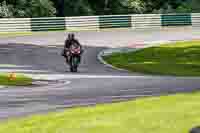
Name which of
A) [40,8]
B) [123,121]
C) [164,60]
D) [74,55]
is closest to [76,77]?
[74,55]

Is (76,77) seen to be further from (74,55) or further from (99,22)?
(99,22)

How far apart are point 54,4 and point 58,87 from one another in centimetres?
4037

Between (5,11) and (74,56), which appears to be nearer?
(74,56)

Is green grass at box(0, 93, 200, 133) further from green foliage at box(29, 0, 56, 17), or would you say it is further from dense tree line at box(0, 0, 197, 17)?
green foliage at box(29, 0, 56, 17)

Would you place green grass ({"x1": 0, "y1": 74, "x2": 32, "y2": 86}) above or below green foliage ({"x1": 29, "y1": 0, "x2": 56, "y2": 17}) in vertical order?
above

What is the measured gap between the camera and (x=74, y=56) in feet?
97.3

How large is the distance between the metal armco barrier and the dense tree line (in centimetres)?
314

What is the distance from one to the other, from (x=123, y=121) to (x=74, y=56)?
19.7 metres

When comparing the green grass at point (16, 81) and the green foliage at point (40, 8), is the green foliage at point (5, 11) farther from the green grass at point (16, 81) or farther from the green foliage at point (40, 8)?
the green grass at point (16, 81)

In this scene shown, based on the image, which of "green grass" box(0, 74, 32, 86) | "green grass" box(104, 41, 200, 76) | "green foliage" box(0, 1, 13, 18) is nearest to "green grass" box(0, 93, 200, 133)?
"green grass" box(0, 74, 32, 86)

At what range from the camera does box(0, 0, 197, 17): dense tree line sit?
2228 inches

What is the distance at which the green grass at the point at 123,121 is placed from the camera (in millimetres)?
9445

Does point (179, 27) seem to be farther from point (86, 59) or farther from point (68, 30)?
point (86, 59)

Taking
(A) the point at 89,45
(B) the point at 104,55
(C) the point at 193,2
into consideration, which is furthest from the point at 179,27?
(B) the point at 104,55
